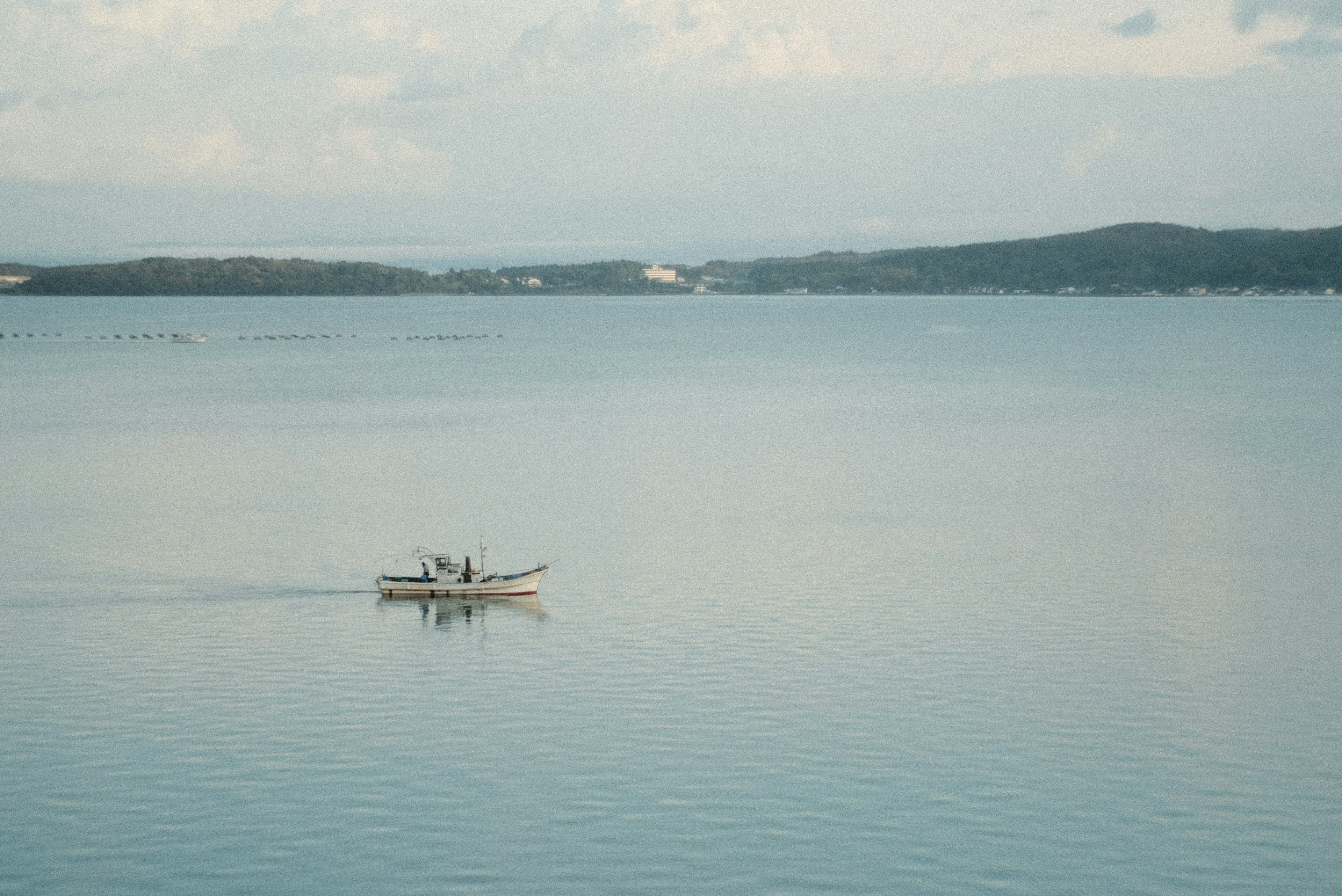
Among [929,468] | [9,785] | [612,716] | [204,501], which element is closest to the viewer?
[9,785]

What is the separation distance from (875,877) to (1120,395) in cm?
9709

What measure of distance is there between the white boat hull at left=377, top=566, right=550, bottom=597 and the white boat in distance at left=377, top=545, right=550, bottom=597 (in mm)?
10

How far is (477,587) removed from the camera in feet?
136

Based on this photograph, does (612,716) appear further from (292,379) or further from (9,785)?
(292,379)

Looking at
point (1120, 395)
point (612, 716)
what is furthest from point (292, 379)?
point (612, 716)

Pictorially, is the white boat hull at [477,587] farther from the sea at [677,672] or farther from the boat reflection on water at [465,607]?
the sea at [677,672]

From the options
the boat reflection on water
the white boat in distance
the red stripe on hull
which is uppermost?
the white boat in distance

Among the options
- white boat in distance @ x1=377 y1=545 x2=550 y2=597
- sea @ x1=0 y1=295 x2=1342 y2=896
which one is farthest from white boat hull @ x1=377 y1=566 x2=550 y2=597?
sea @ x1=0 y1=295 x2=1342 y2=896

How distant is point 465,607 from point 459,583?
0.81 meters

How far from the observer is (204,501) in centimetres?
5750

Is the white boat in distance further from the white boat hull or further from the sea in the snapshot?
the sea

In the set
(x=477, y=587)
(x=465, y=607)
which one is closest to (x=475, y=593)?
(x=477, y=587)

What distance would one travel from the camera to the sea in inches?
915

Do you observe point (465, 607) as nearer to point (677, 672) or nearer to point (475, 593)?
point (475, 593)
